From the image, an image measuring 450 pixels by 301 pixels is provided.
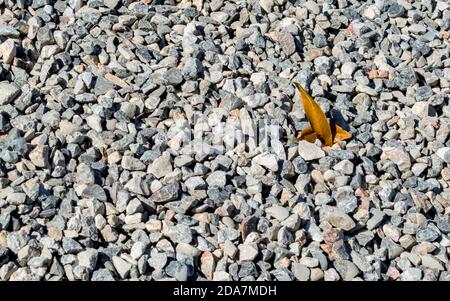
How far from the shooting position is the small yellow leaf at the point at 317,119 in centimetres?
331

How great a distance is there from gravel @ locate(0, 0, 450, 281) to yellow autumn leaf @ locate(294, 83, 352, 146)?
0.04 meters

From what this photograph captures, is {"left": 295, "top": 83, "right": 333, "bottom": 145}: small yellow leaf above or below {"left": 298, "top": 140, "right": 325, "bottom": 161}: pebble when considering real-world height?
above

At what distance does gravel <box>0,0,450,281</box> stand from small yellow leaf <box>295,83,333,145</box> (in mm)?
47

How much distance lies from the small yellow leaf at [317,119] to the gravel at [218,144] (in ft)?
0.15

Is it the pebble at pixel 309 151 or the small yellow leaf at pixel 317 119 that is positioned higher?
the small yellow leaf at pixel 317 119

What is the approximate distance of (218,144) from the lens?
10.7 feet

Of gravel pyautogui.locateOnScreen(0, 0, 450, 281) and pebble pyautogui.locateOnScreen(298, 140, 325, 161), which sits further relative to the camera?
pebble pyautogui.locateOnScreen(298, 140, 325, 161)

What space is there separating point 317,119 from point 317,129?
0.14ft

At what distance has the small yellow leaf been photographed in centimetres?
331

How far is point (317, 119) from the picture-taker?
10.9ft

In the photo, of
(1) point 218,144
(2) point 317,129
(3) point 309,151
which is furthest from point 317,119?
(1) point 218,144

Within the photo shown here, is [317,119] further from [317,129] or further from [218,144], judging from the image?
[218,144]
